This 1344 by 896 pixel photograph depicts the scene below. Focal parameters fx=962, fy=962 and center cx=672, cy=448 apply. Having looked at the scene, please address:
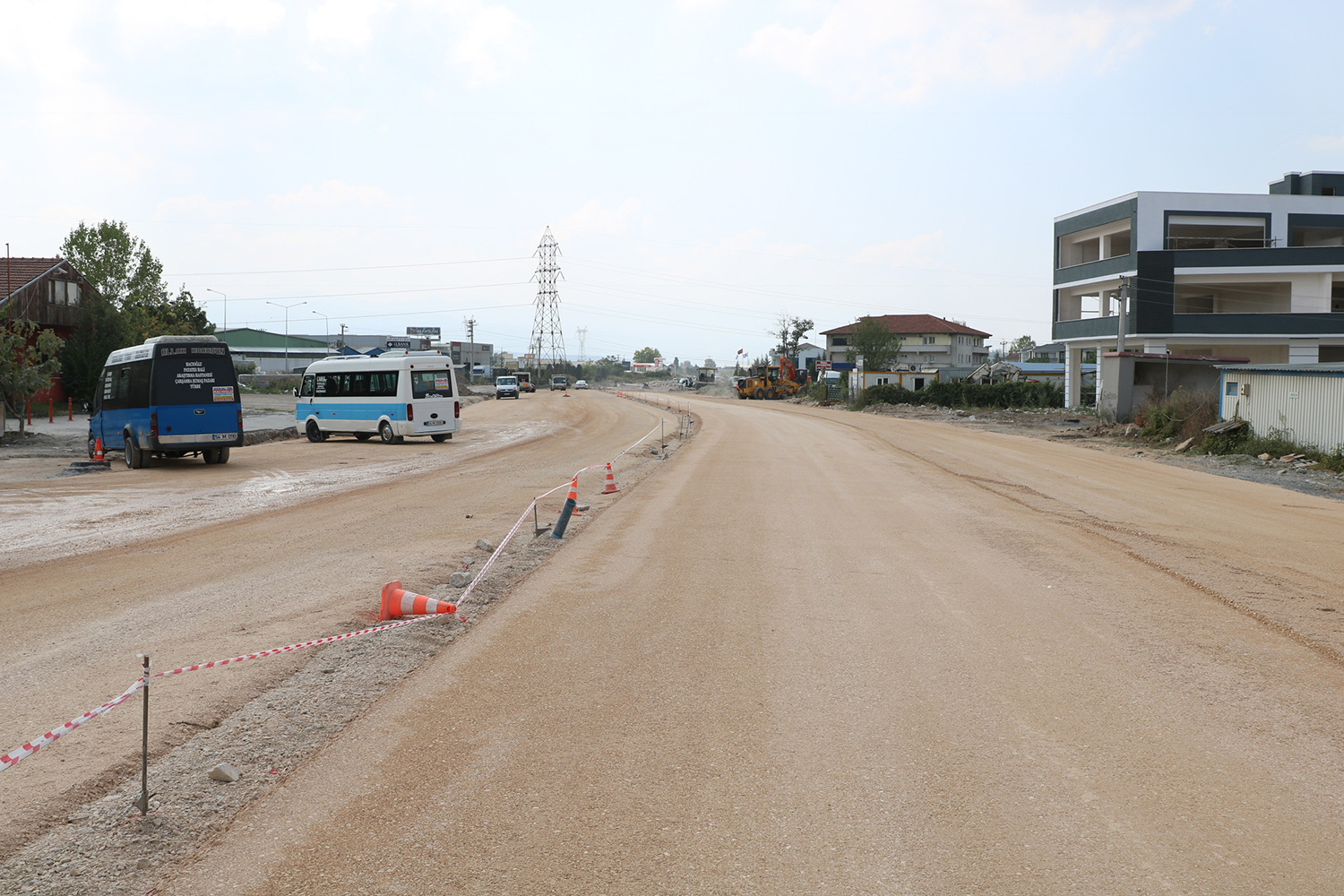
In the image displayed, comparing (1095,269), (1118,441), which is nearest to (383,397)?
Result: (1118,441)

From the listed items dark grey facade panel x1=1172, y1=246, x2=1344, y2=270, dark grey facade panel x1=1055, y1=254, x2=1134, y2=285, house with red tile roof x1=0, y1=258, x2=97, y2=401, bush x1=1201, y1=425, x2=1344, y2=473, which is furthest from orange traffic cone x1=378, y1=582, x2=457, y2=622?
dark grey facade panel x1=1172, y1=246, x2=1344, y2=270

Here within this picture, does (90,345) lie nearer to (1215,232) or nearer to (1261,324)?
(1261,324)

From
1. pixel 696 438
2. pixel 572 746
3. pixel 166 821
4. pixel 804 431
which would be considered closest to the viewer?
pixel 166 821

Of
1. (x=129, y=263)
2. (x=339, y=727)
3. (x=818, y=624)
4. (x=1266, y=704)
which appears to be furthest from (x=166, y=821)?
(x=129, y=263)

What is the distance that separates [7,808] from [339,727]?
1.61m

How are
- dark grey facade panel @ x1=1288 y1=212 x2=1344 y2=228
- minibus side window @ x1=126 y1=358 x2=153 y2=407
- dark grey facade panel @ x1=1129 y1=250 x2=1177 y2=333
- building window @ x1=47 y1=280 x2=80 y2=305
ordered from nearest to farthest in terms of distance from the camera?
minibus side window @ x1=126 y1=358 x2=153 y2=407
building window @ x1=47 y1=280 x2=80 y2=305
dark grey facade panel @ x1=1129 y1=250 x2=1177 y2=333
dark grey facade panel @ x1=1288 y1=212 x2=1344 y2=228

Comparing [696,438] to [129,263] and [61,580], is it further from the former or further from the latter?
[129,263]

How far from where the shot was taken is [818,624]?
7.91 meters

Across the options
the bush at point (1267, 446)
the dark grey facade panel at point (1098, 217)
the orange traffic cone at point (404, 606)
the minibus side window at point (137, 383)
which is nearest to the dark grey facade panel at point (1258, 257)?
the dark grey facade panel at point (1098, 217)

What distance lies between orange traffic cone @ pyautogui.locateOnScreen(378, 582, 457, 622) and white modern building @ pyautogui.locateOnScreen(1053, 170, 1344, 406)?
152 feet

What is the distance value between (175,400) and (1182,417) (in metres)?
27.9

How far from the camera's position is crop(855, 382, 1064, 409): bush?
5247cm

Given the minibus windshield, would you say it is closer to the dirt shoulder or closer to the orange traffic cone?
the orange traffic cone

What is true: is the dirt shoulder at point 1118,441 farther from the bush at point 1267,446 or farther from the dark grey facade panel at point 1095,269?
the dark grey facade panel at point 1095,269
